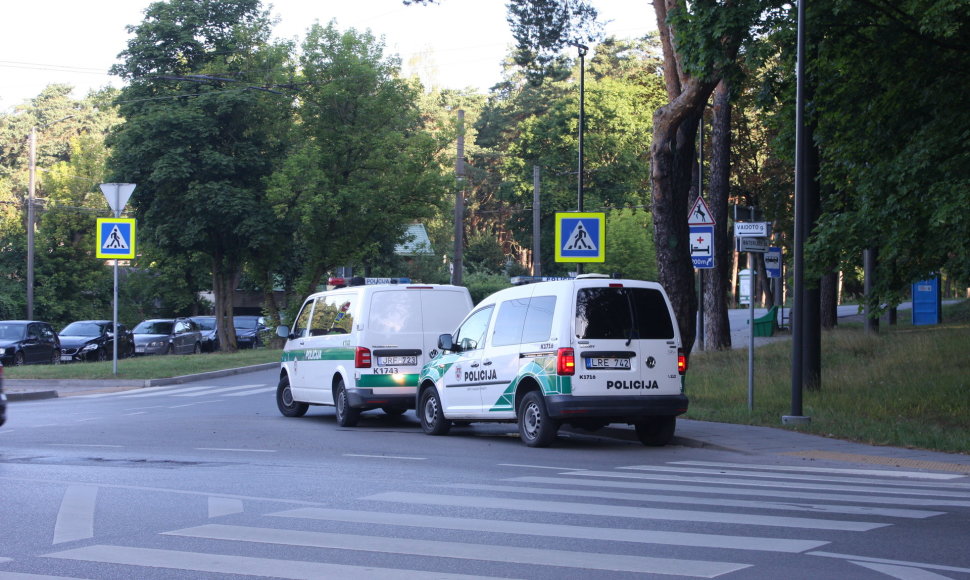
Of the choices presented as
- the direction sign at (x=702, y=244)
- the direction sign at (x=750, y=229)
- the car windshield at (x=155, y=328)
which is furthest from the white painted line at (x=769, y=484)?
the car windshield at (x=155, y=328)

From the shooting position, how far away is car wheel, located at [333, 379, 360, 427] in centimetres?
1631

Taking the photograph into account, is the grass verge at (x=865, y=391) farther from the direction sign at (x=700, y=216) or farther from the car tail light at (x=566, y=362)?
the car tail light at (x=566, y=362)

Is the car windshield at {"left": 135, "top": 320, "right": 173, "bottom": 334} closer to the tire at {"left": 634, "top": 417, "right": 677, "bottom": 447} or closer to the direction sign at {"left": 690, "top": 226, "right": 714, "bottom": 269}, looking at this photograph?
the direction sign at {"left": 690, "top": 226, "right": 714, "bottom": 269}

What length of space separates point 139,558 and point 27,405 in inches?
643

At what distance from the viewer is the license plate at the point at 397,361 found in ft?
52.6

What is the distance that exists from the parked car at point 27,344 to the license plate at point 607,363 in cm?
2521

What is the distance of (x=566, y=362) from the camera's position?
12.6 meters

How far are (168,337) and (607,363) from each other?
106 ft

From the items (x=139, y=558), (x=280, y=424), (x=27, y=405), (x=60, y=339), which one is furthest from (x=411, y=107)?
(x=139, y=558)

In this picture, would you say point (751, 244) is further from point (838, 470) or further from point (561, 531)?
point (561, 531)

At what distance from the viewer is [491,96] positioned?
280 feet

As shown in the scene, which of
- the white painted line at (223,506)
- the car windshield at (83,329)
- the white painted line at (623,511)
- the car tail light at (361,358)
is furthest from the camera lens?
the car windshield at (83,329)

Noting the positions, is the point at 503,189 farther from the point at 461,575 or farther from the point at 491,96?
the point at 461,575

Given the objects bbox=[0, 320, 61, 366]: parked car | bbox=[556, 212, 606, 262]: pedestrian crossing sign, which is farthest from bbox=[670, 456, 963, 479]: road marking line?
bbox=[0, 320, 61, 366]: parked car
